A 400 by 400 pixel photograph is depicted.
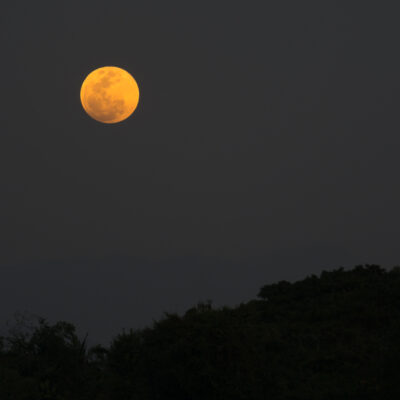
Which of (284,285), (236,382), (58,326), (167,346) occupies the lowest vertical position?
(236,382)

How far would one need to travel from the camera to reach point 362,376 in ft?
89.5

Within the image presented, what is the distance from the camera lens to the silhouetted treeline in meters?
22.5

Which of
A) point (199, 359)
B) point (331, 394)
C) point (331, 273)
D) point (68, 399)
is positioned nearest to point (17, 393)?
point (68, 399)

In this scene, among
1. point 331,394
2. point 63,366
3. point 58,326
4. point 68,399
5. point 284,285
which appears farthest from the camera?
point 284,285

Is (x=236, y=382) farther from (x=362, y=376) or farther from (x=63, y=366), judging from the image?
(x=63, y=366)

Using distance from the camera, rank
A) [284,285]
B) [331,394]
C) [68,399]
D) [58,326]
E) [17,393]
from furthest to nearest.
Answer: [284,285] → [58,326] → [68,399] → [17,393] → [331,394]

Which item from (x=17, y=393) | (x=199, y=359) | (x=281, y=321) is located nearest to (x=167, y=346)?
(x=199, y=359)

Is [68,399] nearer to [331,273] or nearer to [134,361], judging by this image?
[134,361]

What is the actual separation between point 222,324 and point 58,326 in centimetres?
2108

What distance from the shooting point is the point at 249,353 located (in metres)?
23.1

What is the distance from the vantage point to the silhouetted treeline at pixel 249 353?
73.7 ft

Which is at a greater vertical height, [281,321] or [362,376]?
[281,321]

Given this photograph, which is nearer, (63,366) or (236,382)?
(236,382)

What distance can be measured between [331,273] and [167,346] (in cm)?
2981
